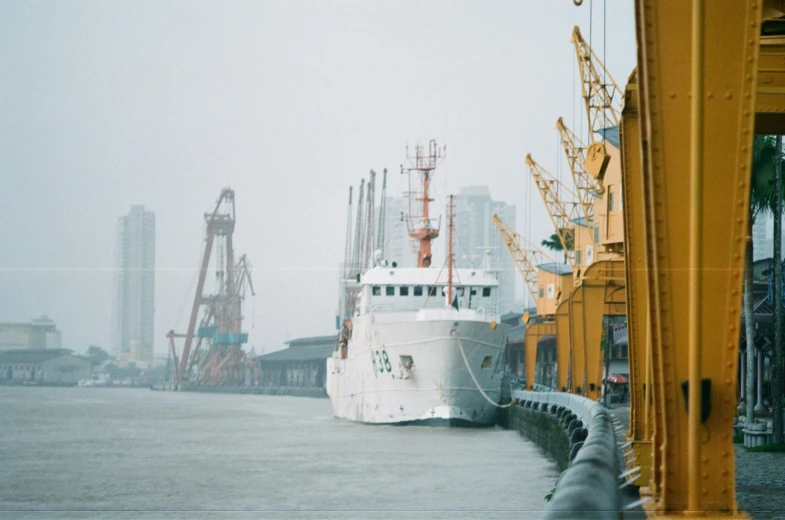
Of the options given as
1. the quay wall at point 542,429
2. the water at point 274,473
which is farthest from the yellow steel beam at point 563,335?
the water at point 274,473

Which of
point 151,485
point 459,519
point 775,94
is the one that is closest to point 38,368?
point 151,485

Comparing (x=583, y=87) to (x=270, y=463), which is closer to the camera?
(x=270, y=463)

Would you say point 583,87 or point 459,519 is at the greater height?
point 583,87

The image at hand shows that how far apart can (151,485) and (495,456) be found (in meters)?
9.10

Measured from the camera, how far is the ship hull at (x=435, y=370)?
116ft

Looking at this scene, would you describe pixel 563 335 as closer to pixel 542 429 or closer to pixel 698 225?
pixel 542 429

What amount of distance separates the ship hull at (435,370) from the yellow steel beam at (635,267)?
23.3 m

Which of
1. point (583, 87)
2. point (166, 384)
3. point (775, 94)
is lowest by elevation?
point (166, 384)

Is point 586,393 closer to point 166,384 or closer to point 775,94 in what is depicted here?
point 775,94

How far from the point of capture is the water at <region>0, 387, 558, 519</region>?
1792 centimetres

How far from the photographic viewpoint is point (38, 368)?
99.6 ft

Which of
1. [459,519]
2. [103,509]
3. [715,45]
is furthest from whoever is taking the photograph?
[103,509]

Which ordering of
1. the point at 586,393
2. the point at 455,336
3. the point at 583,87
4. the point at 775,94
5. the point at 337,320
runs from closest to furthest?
the point at 775,94 → the point at 586,393 → the point at 455,336 → the point at 583,87 → the point at 337,320

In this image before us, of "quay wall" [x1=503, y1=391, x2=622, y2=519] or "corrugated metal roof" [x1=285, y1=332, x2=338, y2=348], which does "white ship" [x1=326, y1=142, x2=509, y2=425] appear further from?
"corrugated metal roof" [x1=285, y1=332, x2=338, y2=348]
